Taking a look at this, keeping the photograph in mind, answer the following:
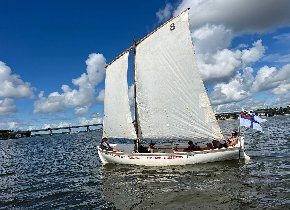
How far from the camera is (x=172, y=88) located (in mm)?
38906

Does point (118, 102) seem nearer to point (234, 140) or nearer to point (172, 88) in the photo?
point (172, 88)

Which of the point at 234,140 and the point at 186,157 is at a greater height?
the point at 234,140

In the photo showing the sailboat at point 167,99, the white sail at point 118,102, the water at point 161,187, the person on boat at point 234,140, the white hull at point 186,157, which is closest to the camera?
the water at point 161,187

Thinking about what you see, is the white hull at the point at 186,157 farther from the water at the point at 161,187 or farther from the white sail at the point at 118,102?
the white sail at the point at 118,102

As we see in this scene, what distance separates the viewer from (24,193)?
32.2 meters

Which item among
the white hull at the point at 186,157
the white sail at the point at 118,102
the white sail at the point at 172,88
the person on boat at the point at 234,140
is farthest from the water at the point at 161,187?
the white sail at the point at 118,102

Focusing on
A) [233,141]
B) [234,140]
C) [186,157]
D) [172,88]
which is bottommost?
[186,157]

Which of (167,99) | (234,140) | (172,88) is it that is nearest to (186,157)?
(234,140)

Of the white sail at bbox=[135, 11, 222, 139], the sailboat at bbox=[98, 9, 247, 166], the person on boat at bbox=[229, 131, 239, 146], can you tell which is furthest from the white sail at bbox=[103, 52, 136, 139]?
the person on boat at bbox=[229, 131, 239, 146]

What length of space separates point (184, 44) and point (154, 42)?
11.9ft

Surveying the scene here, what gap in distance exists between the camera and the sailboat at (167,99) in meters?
38.3

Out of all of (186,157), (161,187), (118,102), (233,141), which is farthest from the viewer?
(118,102)

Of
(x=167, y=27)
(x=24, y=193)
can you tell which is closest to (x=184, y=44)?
(x=167, y=27)

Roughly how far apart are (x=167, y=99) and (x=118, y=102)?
→ 22.2 feet
